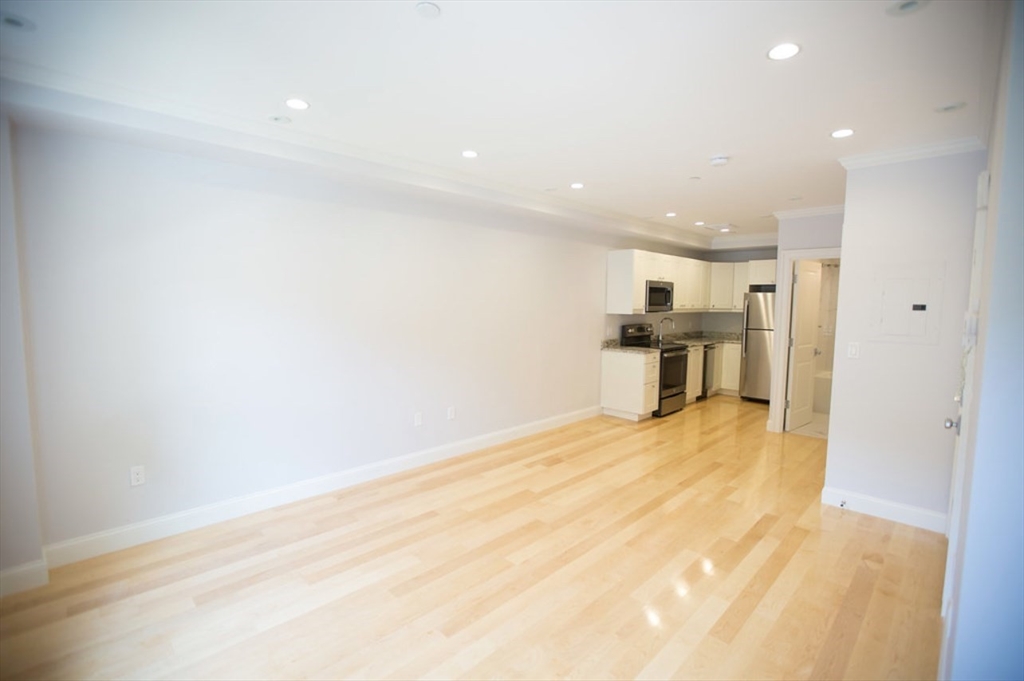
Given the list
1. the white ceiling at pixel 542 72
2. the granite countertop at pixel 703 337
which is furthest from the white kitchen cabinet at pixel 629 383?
the white ceiling at pixel 542 72

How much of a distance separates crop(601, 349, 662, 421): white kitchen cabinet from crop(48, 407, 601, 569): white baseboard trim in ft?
6.24

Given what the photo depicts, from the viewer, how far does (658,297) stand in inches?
257

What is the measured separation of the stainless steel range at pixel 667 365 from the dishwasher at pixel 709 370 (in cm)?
Answer: 90

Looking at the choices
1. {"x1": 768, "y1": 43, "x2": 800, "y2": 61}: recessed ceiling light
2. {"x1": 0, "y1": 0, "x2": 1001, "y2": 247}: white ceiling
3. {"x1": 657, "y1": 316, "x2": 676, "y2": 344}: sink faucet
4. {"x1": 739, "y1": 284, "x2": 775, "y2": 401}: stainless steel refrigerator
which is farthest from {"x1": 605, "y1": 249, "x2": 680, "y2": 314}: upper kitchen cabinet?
{"x1": 768, "y1": 43, "x2": 800, "y2": 61}: recessed ceiling light

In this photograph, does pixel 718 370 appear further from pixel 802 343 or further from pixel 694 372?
pixel 802 343

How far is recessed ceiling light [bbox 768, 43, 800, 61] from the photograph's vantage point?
1925mm

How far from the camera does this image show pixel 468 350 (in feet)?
15.7

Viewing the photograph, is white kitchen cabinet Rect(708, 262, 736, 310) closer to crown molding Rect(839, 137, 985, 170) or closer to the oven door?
the oven door

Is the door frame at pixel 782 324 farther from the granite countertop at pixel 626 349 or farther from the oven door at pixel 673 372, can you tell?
the granite countertop at pixel 626 349

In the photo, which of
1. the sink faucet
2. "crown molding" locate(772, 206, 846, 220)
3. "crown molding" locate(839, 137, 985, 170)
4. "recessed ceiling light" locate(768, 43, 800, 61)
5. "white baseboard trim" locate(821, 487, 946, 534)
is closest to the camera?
"recessed ceiling light" locate(768, 43, 800, 61)

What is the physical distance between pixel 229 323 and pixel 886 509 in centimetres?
490

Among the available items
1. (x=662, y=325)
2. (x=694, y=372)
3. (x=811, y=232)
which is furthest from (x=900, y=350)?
(x=662, y=325)

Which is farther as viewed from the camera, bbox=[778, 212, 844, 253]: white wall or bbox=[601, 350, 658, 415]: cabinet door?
bbox=[601, 350, 658, 415]: cabinet door

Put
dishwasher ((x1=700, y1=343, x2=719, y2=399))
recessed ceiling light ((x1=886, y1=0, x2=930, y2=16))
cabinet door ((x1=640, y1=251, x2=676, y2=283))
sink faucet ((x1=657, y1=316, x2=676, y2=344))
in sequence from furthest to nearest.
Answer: dishwasher ((x1=700, y1=343, x2=719, y2=399)) → sink faucet ((x1=657, y1=316, x2=676, y2=344)) → cabinet door ((x1=640, y1=251, x2=676, y2=283)) → recessed ceiling light ((x1=886, y1=0, x2=930, y2=16))
